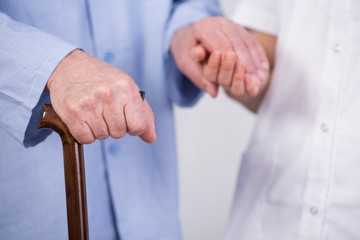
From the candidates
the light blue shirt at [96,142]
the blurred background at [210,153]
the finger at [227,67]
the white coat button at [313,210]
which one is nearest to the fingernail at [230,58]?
the finger at [227,67]

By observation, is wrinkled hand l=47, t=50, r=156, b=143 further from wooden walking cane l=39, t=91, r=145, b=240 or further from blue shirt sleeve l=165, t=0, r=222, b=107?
blue shirt sleeve l=165, t=0, r=222, b=107

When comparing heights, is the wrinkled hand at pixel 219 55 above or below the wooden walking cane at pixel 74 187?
above

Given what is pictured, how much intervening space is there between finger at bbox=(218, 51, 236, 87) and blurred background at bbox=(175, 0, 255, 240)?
476 mm

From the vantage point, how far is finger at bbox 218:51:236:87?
41 cm

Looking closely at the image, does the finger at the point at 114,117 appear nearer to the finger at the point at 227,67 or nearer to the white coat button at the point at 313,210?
the finger at the point at 227,67

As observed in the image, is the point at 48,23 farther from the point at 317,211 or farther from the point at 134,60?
the point at 317,211

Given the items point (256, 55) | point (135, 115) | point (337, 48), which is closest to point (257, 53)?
point (256, 55)

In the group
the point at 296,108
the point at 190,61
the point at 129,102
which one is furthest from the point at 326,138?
the point at 129,102

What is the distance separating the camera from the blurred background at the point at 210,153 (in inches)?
35.0

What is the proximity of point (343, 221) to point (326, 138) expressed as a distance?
10 centimetres

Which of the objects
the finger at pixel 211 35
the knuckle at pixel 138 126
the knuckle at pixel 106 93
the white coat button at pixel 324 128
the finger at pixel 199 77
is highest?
the finger at pixel 211 35

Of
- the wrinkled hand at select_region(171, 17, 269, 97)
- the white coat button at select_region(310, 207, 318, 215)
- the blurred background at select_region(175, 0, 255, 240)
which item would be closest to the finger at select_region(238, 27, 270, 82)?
the wrinkled hand at select_region(171, 17, 269, 97)

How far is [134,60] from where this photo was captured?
471mm

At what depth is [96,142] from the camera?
0.41 metres
